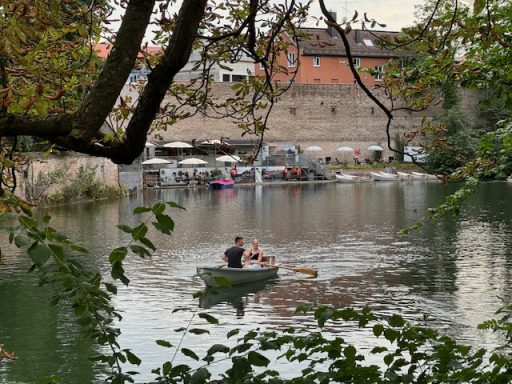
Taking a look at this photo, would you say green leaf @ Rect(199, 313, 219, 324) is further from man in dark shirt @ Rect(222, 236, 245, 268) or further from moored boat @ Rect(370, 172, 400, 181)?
moored boat @ Rect(370, 172, 400, 181)

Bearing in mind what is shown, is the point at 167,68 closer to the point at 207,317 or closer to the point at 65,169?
the point at 207,317

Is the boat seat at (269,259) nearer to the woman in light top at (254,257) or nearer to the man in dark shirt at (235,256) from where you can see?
the woman in light top at (254,257)

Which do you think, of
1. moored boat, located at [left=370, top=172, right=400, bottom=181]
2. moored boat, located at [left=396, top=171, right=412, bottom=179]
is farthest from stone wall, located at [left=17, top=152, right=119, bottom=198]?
moored boat, located at [left=396, top=171, right=412, bottom=179]

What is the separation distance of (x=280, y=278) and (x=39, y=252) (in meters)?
14.1

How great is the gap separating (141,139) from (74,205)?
3398cm

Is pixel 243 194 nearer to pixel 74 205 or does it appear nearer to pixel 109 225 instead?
pixel 74 205

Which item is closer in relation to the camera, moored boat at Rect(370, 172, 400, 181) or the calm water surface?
the calm water surface

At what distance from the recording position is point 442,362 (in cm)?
423

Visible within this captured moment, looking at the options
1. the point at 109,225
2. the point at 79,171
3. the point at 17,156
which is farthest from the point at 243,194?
the point at 17,156

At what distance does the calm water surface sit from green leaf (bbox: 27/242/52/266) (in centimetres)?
111

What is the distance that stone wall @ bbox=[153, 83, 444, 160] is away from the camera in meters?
61.6

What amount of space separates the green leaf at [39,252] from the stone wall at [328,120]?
57.2 metres

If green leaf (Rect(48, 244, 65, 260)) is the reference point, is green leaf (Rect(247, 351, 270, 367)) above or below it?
below

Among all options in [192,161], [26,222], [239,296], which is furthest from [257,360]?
[192,161]
